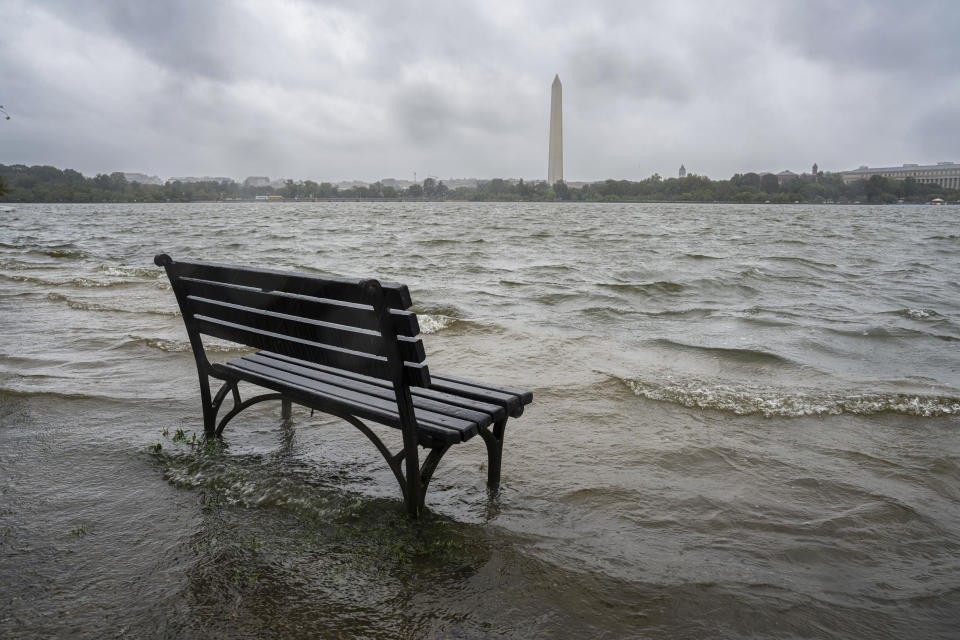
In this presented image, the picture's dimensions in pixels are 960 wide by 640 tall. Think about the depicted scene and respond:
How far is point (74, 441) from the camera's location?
437cm

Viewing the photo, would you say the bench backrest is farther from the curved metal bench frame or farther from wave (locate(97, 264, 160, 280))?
wave (locate(97, 264, 160, 280))

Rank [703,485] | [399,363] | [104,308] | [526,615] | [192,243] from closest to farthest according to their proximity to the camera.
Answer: [526,615], [399,363], [703,485], [104,308], [192,243]

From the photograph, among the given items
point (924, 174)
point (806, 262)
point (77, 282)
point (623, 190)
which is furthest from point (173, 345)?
point (924, 174)

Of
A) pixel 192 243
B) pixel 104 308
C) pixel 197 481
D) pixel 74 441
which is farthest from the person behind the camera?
pixel 192 243

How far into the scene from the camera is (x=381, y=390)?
3.51 meters

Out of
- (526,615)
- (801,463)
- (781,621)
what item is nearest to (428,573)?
(526,615)

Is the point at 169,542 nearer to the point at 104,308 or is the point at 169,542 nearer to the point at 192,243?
the point at 104,308

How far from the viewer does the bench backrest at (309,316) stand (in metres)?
2.76

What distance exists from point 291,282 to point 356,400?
722mm

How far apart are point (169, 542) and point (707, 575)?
2.65 m

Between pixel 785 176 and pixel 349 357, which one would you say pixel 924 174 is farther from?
pixel 349 357

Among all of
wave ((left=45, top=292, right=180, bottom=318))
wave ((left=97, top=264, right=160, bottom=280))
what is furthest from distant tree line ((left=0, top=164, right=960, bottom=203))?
wave ((left=45, top=292, right=180, bottom=318))

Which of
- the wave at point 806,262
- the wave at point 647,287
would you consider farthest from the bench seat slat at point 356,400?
the wave at point 806,262

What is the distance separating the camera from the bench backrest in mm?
2764
